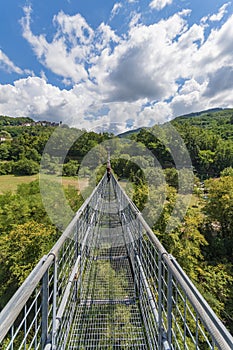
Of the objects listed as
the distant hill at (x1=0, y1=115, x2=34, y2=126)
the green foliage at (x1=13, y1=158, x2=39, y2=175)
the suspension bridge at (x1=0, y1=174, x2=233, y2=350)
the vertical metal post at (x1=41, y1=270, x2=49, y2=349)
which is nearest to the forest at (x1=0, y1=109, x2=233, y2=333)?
the suspension bridge at (x1=0, y1=174, x2=233, y2=350)

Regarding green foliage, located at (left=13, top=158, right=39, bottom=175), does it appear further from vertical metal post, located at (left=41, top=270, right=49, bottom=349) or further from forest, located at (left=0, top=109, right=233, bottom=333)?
vertical metal post, located at (left=41, top=270, right=49, bottom=349)

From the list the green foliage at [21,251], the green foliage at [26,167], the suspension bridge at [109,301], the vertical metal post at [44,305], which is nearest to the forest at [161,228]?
the green foliage at [21,251]

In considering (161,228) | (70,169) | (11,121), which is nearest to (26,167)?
(70,169)

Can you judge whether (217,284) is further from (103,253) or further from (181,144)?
(181,144)

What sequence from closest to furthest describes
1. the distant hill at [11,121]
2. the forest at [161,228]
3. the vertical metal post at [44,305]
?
the vertical metal post at [44,305] < the forest at [161,228] < the distant hill at [11,121]

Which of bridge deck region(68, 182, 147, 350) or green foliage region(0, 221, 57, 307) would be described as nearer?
bridge deck region(68, 182, 147, 350)

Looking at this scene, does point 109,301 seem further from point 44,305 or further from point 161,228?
point 161,228

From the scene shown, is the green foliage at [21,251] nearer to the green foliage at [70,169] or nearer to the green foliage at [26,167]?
the green foliage at [70,169]

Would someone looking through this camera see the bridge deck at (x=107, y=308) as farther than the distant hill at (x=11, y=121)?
No
